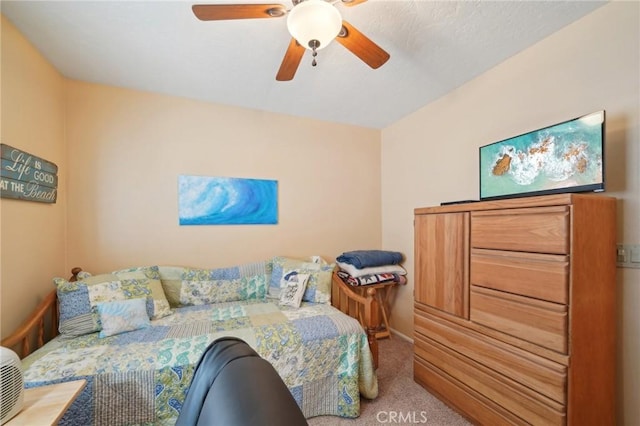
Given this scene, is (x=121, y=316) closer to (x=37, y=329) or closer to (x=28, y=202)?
(x=37, y=329)

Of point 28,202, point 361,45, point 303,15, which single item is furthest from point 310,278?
point 28,202

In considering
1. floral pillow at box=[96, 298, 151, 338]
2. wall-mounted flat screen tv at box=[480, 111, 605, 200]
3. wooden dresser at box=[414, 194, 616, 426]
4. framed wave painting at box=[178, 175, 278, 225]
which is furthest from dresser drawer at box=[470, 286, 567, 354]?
floral pillow at box=[96, 298, 151, 338]

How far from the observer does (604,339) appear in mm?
1305

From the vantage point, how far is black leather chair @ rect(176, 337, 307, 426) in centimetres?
41

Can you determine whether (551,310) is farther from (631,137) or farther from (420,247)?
(631,137)

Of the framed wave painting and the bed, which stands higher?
the framed wave painting

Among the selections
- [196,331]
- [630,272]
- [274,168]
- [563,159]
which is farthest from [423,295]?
[274,168]

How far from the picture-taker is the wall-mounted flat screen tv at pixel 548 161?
1.34 metres

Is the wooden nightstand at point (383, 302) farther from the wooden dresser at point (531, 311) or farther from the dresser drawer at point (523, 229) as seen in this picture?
Result: the dresser drawer at point (523, 229)

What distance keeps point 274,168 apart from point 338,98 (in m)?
0.98

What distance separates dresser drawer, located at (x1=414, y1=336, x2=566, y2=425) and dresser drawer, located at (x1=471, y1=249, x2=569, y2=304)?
51 centimetres

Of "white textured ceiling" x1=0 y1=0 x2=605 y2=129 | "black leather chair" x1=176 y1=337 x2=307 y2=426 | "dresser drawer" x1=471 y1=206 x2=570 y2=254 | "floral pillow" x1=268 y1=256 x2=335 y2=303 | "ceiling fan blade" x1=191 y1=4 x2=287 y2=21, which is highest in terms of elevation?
"white textured ceiling" x1=0 y1=0 x2=605 y2=129

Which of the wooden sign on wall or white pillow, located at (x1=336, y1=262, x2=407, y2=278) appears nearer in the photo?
the wooden sign on wall

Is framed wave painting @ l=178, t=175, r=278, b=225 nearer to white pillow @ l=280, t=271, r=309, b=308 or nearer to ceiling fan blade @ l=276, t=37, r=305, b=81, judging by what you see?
white pillow @ l=280, t=271, r=309, b=308
